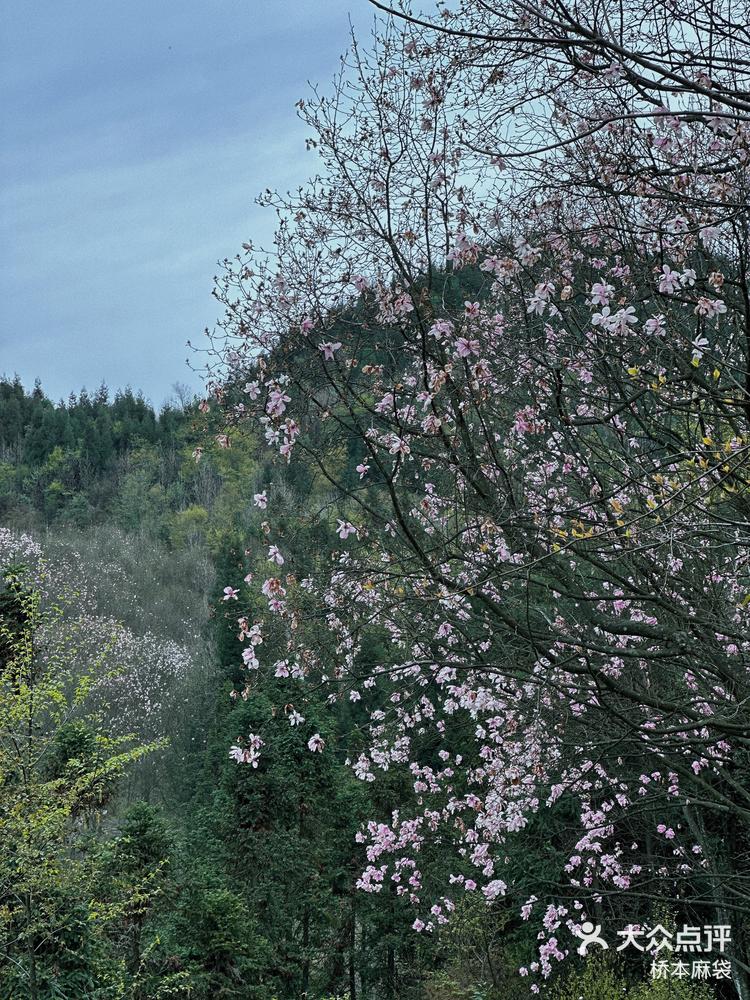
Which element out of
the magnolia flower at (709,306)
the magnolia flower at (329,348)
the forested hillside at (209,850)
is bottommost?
the forested hillside at (209,850)

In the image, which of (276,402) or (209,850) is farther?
(209,850)

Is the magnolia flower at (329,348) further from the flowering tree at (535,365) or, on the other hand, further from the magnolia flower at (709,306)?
the magnolia flower at (709,306)

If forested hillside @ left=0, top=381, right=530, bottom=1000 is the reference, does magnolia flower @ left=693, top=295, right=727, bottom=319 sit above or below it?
above

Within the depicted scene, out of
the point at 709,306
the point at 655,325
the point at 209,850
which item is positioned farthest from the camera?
the point at 209,850

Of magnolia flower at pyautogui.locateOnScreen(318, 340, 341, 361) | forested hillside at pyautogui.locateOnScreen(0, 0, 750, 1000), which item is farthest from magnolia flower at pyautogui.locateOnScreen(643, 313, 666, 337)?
magnolia flower at pyautogui.locateOnScreen(318, 340, 341, 361)

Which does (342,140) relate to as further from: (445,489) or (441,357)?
(445,489)

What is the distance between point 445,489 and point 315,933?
44.7 feet

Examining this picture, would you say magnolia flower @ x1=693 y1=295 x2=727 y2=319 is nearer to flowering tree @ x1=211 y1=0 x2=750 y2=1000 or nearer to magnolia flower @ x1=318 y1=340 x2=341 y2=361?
flowering tree @ x1=211 y1=0 x2=750 y2=1000

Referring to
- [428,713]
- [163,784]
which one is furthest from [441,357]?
[163,784]

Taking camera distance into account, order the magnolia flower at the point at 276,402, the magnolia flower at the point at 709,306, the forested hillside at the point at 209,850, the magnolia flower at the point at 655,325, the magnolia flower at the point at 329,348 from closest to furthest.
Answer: the magnolia flower at the point at 709,306
the magnolia flower at the point at 655,325
the magnolia flower at the point at 329,348
the magnolia flower at the point at 276,402
the forested hillside at the point at 209,850

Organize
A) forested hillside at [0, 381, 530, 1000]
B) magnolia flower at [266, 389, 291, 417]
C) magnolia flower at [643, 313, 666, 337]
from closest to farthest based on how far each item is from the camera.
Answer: magnolia flower at [643, 313, 666, 337]
magnolia flower at [266, 389, 291, 417]
forested hillside at [0, 381, 530, 1000]

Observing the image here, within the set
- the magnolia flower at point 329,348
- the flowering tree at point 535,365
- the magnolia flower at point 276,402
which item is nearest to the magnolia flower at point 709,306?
the flowering tree at point 535,365

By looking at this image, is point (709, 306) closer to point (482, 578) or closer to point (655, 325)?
point (655, 325)

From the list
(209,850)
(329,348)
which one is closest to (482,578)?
(329,348)
